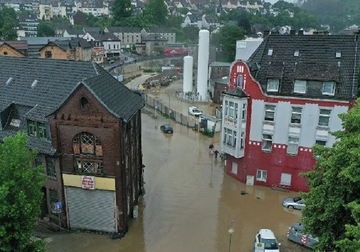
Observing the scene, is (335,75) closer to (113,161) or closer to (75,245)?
(113,161)

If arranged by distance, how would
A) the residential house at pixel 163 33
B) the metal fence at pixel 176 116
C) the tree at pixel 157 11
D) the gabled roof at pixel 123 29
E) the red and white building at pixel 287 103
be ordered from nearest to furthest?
the red and white building at pixel 287 103, the metal fence at pixel 176 116, the gabled roof at pixel 123 29, the residential house at pixel 163 33, the tree at pixel 157 11

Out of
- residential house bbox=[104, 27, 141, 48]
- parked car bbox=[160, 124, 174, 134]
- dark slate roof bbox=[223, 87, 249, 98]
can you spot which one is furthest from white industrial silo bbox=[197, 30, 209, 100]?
residential house bbox=[104, 27, 141, 48]

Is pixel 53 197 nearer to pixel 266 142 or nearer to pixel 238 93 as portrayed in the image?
pixel 238 93

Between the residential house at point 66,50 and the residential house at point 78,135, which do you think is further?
the residential house at point 66,50

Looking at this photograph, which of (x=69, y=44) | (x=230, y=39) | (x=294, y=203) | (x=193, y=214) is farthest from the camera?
(x=230, y=39)

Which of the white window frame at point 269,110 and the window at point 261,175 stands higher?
the white window frame at point 269,110

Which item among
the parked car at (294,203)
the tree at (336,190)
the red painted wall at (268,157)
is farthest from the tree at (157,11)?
the tree at (336,190)

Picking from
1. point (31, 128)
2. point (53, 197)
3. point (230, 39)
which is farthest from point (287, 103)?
point (230, 39)

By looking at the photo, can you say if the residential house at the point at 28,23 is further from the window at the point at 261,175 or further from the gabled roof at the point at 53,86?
the window at the point at 261,175
